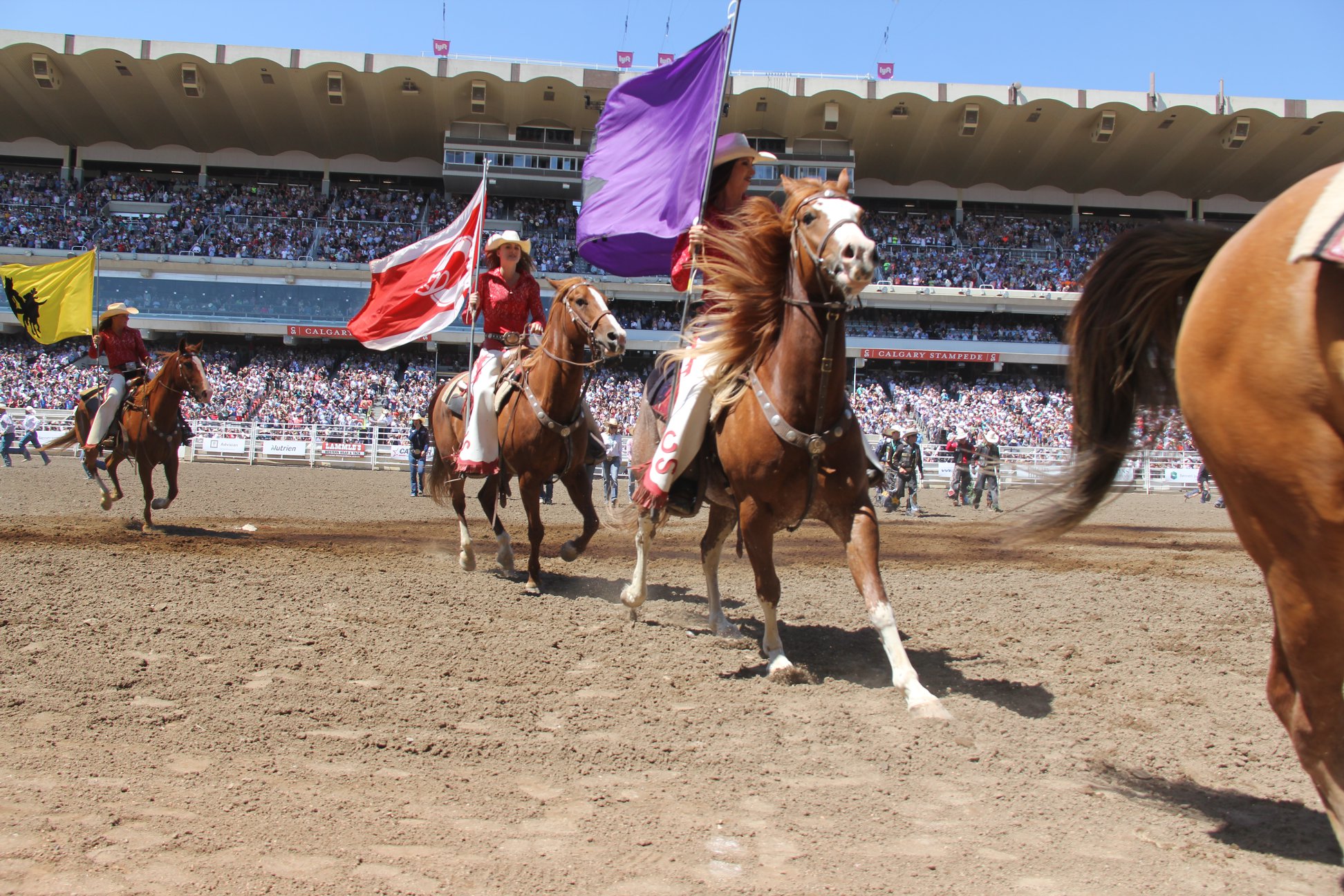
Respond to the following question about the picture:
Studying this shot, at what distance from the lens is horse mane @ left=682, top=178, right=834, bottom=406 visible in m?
5.37

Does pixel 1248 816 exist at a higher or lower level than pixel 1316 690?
lower

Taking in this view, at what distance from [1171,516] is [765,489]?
17354 millimetres

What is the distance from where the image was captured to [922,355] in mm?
45125

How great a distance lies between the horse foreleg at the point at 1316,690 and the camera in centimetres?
276

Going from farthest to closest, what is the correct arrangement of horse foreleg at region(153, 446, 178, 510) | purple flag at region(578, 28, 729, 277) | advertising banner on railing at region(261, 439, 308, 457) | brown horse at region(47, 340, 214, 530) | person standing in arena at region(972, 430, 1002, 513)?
advertising banner on railing at region(261, 439, 308, 457), person standing in arena at region(972, 430, 1002, 513), horse foreleg at region(153, 446, 178, 510), brown horse at region(47, 340, 214, 530), purple flag at region(578, 28, 729, 277)

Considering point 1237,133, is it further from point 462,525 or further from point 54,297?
point 54,297

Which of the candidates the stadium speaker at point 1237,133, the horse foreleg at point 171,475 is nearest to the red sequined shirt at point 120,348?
the horse foreleg at point 171,475

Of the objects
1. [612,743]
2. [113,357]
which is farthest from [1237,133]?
[612,743]

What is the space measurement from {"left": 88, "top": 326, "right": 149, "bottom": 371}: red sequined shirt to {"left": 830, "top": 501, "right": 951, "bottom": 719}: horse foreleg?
11094 millimetres

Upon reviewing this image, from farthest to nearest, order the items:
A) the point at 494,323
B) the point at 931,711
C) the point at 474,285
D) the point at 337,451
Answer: the point at 337,451 < the point at 474,285 < the point at 494,323 < the point at 931,711

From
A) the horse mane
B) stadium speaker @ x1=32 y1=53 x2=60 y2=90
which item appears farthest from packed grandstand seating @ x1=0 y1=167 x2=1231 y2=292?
the horse mane

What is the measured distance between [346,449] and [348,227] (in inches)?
775

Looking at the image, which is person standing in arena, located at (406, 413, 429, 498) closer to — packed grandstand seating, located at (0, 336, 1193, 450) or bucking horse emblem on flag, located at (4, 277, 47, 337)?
bucking horse emblem on flag, located at (4, 277, 47, 337)

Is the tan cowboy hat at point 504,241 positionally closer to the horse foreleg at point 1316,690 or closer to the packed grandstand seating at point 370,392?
the horse foreleg at point 1316,690
